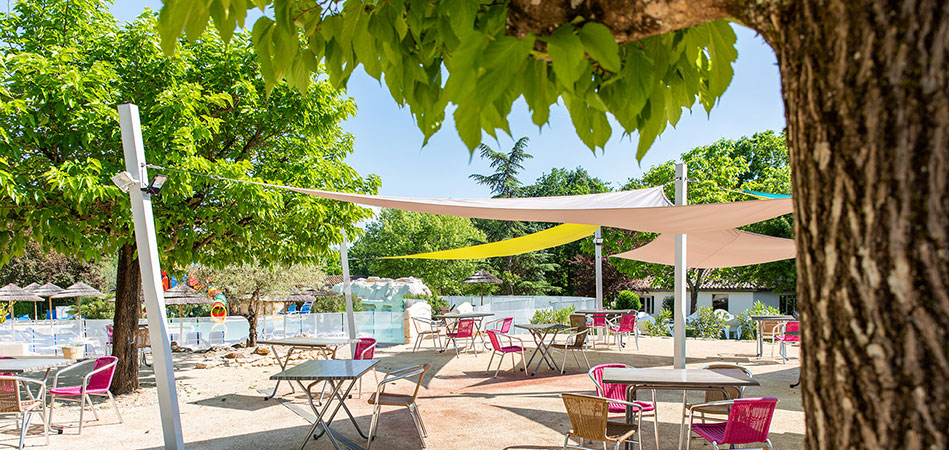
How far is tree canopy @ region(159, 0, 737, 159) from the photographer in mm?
1100

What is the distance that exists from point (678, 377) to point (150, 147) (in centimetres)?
634

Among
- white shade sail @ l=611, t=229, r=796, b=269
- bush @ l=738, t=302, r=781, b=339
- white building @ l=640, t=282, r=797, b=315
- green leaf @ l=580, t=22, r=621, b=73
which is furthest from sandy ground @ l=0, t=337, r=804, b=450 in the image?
white building @ l=640, t=282, r=797, b=315

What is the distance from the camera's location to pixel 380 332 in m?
15.2

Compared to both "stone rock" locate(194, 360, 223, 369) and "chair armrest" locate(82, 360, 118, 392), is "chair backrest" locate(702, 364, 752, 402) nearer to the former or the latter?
"chair armrest" locate(82, 360, 118, 392)

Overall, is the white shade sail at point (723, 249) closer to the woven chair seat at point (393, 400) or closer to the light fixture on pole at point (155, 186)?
the woven chair seat at point (393, 400)

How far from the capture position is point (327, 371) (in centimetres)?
549

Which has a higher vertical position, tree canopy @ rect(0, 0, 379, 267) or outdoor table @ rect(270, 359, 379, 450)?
tree canopy @ rect(0, 0, 379, 267)

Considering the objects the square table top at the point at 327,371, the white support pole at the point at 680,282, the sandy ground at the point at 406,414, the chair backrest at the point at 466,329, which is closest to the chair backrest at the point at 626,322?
the sandy ground at the point at 406,414

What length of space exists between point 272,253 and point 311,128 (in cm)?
194

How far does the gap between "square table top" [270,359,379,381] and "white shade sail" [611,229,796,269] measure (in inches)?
178

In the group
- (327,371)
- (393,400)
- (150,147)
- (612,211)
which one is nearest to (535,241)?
(612,211)

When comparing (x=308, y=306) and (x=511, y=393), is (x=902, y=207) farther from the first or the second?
(x=308, y=306)

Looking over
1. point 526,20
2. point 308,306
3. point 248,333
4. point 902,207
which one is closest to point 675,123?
point 526,20

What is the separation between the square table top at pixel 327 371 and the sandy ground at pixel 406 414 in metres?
0.40
